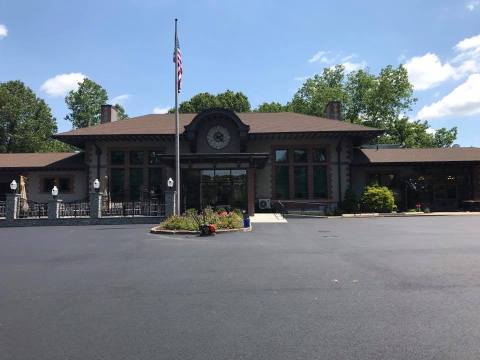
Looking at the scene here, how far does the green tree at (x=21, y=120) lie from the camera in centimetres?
5347

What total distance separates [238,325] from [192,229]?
11.6 m

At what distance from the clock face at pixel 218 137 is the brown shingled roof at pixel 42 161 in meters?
9.60

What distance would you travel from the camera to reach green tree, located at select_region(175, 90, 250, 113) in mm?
57938

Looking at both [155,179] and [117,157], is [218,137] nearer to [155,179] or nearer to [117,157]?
[155,179]

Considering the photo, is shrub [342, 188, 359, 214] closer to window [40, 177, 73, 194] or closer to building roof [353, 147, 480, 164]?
building roof [353, 147, 480, 164]

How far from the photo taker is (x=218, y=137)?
96.9 feet

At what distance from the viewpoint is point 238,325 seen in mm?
5441

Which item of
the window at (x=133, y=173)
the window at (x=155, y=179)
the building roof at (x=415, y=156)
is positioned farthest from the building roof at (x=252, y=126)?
the window at (x=155, y=179)

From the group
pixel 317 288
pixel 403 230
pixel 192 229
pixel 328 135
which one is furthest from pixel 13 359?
pixel 328 135

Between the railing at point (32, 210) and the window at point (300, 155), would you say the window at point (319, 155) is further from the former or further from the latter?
the railing at point (32, 210)

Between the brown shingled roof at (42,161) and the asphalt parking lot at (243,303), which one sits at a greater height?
the brown shingled roof at (42,161)

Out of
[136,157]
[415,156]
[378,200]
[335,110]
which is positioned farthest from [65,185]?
[415,156]

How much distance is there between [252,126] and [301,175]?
4.99 meters

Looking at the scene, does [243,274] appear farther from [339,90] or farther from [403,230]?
[339,90]
